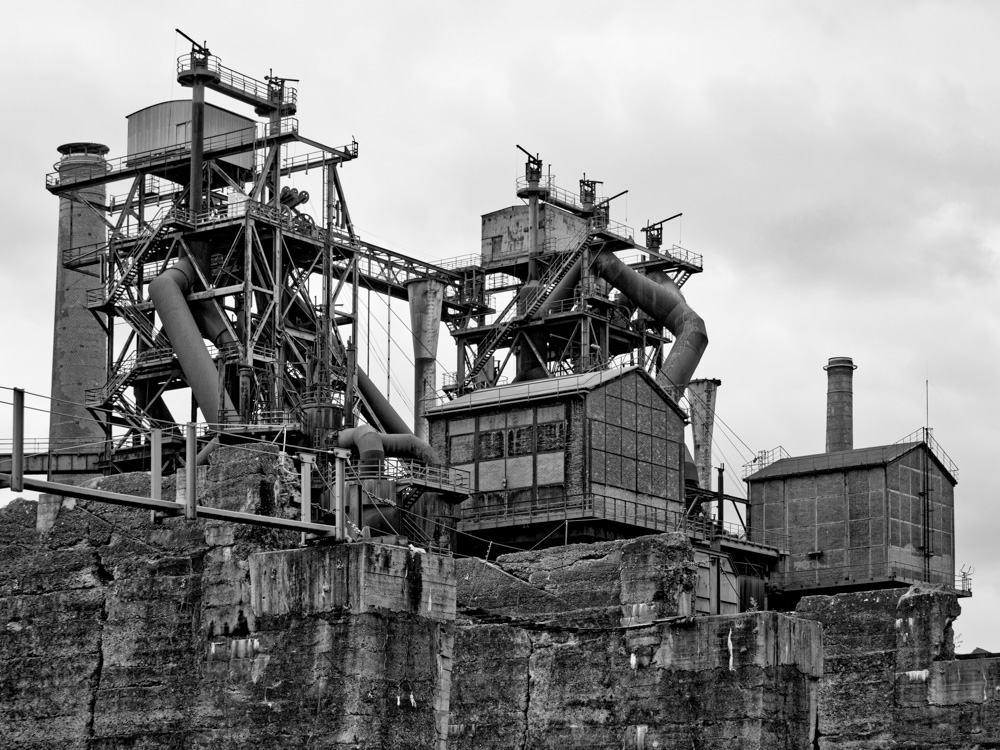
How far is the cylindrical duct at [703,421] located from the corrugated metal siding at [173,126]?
16.7 m

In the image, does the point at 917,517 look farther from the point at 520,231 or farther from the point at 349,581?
the point at 349,581

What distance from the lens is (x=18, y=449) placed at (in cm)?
1491

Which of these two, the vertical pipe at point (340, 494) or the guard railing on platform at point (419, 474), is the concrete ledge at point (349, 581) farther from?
the guard railing on platform at point (419, 474)

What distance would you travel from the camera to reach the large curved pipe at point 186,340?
50156 mm

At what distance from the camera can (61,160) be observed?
6016 cm

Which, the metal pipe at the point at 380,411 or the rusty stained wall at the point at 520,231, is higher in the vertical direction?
the rusty stained wall at the point at 520,231

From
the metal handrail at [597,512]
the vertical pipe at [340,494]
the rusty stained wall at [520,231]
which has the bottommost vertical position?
the vertical pipe at [340,494]

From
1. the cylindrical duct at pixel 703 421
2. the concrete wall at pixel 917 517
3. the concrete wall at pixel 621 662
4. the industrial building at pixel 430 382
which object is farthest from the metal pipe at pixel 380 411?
the concrete wall at pixel 621 662

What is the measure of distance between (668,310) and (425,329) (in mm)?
7991

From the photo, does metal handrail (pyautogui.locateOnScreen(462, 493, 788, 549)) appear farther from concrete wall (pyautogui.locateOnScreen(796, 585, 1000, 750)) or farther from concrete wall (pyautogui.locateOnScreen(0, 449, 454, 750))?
concrete wall (pyautogui.locateOnScreen(0, 449, 454, 750))

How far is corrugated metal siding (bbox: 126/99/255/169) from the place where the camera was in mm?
54469

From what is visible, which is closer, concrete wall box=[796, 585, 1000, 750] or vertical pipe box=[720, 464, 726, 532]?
concrete wall box=[796, 585, 1000, 750]

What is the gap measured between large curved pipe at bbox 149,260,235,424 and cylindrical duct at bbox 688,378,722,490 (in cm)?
1664

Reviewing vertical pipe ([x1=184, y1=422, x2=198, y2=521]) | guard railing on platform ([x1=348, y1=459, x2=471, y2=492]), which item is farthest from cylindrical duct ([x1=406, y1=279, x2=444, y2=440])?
vertical pipe ([x1=184, y1=422, x2=198, y2=521])
